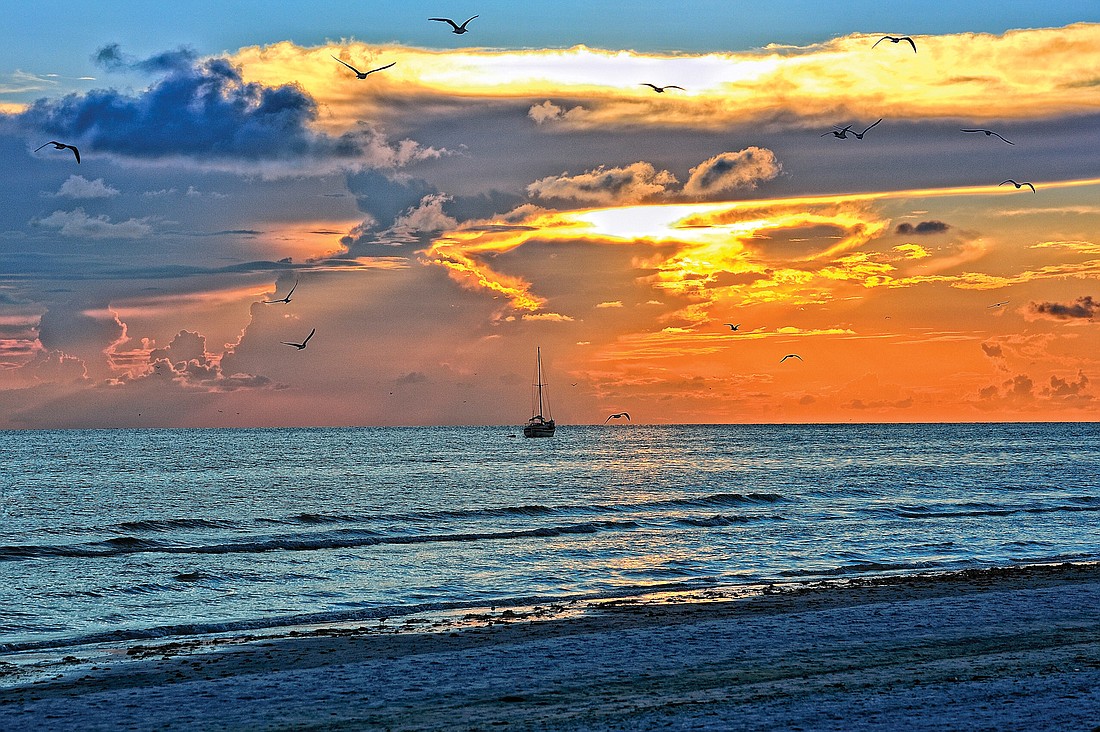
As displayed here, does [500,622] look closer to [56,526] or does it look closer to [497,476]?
[56,526]

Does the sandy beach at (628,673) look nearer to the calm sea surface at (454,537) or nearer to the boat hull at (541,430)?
the calm sea surface at (454,537)

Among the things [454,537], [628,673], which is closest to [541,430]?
[454,537]

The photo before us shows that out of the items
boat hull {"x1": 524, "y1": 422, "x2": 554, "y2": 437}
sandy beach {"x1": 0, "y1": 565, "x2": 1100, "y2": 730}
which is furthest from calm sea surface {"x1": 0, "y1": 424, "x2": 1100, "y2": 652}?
boat hull {"x1": 524, "y1": 422, "x2": 554, "y2": 437}

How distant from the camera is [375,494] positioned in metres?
74.1

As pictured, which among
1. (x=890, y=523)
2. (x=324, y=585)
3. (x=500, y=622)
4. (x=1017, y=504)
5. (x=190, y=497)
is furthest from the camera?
(x=190, y=497)

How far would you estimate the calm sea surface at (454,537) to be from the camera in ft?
90.2

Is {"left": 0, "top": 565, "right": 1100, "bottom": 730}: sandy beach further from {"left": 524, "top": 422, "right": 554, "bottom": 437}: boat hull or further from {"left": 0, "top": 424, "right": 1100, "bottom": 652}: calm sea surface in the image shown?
{"left": 524, "top": 422, "right": 554, "bottom": 437}: boat hull

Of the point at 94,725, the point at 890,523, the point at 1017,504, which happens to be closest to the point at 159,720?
the point at 94,725

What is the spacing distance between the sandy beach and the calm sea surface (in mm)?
4294

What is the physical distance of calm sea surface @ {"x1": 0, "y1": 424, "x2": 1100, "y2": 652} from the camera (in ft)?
90.2

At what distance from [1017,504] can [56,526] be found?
53276 millimetres

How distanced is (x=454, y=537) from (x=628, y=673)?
2679 cm

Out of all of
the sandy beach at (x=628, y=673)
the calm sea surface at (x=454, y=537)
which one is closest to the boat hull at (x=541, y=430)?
the calm sea surface at (x=454, y=537)

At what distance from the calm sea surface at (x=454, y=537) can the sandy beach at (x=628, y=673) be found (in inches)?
169
